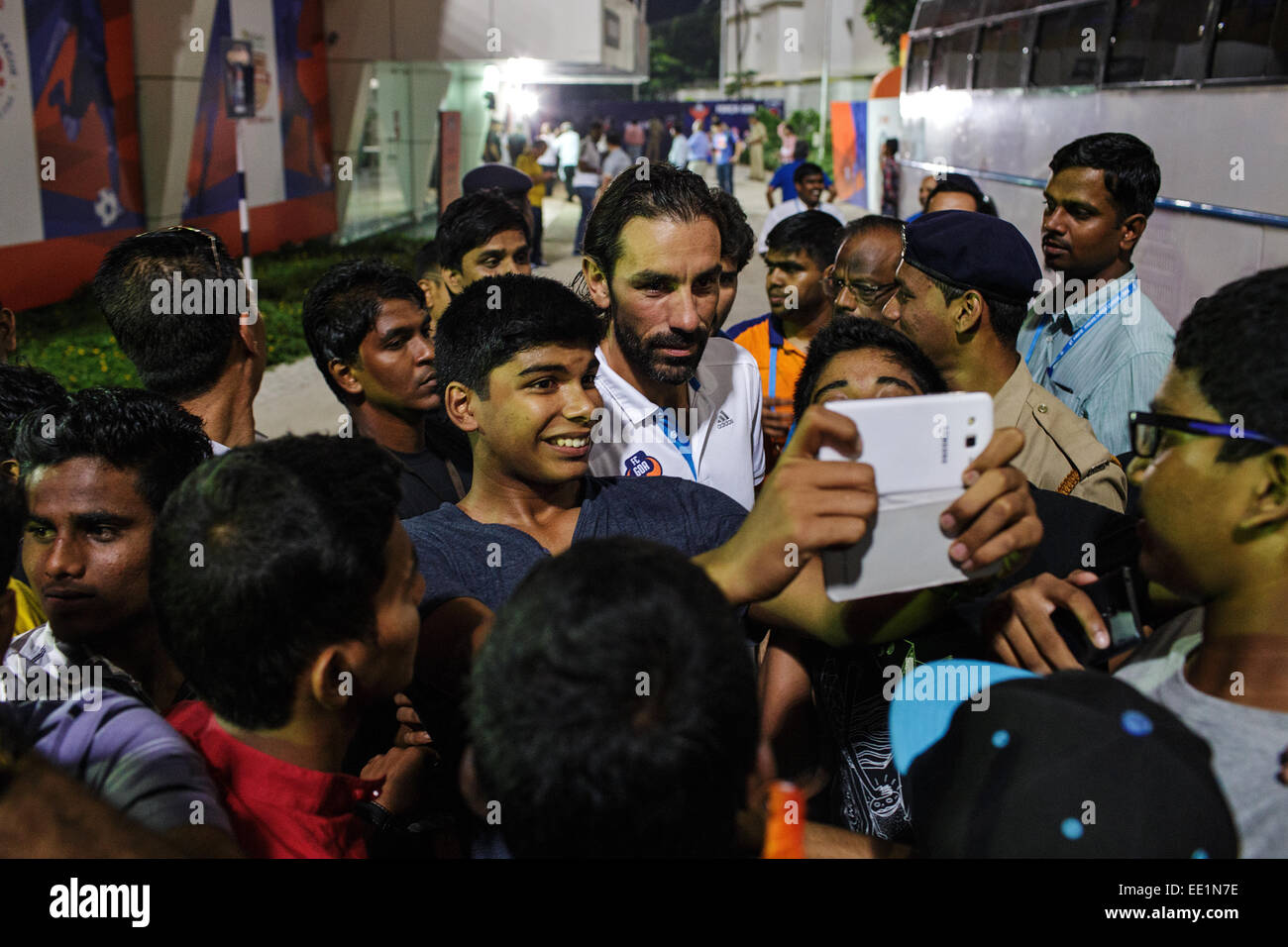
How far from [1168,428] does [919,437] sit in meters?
0.32

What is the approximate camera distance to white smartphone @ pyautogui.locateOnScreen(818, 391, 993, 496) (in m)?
1.46

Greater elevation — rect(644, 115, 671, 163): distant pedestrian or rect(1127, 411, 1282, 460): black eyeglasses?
rect(644, 115, 671, 163): distant pedestrian

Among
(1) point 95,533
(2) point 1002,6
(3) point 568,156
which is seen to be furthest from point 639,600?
(3) point 568,156

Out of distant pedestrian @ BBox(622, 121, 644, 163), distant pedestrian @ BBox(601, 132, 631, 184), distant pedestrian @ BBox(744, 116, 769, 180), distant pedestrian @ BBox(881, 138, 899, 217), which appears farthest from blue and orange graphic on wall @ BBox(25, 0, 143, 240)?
distant pedestrian @ BBox(744, 116, 769, 180)

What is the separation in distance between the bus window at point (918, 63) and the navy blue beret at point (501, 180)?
11756 mm

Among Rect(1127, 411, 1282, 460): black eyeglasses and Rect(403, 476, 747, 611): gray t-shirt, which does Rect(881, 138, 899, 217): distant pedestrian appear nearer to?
Rect(403, 476, 747, 611): gray t-shirt

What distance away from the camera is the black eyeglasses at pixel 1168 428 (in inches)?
50.7

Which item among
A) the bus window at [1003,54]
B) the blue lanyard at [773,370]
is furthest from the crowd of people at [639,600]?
the bus window at [1003,54]

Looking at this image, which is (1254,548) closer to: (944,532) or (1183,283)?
(944,532)

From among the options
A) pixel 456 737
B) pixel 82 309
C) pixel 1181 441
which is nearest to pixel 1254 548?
pixel 1181 441

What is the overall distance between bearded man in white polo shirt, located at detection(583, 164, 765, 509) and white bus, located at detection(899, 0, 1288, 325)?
4897 millimetres

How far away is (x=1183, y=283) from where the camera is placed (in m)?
7.59

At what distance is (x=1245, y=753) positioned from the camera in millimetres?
1235
